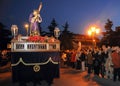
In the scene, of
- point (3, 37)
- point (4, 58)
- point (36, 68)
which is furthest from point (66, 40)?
point (36, 68)

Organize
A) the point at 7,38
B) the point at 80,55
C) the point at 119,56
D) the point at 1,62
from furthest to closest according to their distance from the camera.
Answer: the point at 7,38, the point at 1,62, the point at 80,55, the point at 119,56

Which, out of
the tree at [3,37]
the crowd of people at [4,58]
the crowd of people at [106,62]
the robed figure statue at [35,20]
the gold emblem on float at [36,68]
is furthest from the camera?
the tree at [3,37]

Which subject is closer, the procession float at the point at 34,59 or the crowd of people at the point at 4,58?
the procession float at the point at 34,59

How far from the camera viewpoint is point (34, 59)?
13.8 m

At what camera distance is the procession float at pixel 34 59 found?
1357 centimetres

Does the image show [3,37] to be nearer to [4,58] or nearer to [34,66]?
[4,58]

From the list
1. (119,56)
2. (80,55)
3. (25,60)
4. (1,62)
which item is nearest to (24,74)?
(25,60)

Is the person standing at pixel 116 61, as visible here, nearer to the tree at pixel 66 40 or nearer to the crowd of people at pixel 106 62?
the crowd of people at pixel 106 62

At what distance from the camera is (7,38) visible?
5734 cm

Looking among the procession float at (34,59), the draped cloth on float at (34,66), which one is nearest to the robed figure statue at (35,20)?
the procession float at (34,59)

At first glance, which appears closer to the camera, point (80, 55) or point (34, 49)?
point (34, 49)

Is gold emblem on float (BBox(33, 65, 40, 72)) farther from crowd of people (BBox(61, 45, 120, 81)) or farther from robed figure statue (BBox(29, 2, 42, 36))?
crowd of people (BBox(61, 45, 120, 81))

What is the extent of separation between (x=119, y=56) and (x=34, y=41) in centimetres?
445

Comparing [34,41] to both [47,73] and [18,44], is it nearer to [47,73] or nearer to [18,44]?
[18,44]
